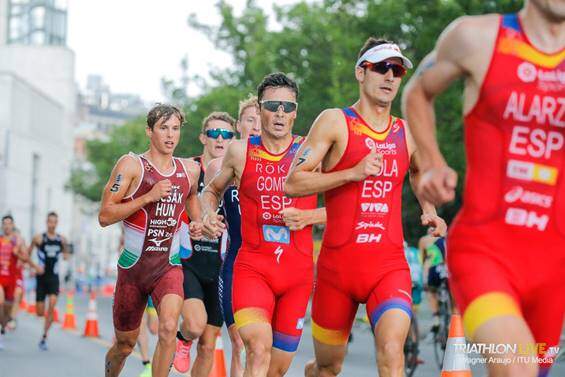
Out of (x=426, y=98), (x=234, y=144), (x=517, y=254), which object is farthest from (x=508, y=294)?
(x=234, y=144)

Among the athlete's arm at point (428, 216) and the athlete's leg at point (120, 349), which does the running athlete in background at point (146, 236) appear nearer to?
the athlete's leg at point (120, 349)

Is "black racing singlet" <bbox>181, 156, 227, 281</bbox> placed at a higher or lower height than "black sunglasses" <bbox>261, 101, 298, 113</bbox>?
lower

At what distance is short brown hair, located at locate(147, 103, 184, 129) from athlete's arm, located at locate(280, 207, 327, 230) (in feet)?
7.58

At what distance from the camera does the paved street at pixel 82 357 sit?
15.7m

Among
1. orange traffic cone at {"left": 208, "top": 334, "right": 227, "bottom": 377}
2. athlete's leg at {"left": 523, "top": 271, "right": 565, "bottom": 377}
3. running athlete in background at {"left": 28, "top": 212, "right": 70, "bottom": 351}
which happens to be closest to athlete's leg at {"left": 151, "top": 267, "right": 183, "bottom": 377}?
orange traffic cone at {"left": 208, "top": 334, "right": 227, "bottom": 377}

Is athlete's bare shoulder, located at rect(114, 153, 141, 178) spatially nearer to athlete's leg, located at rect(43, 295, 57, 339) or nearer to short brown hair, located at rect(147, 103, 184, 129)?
short brown hair, located at rect(147, 103, 184, 129)

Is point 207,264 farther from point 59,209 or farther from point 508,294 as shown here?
point 59,209

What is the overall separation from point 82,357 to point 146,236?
8.05 meters

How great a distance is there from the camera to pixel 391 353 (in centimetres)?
764

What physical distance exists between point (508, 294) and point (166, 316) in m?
5.26

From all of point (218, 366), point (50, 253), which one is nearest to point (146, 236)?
point (218, 366)

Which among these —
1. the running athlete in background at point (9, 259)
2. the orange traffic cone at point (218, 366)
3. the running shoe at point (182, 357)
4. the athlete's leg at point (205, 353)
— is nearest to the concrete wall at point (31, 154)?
the running athlete in background at point (9, 259)

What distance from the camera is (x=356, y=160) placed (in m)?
7.96

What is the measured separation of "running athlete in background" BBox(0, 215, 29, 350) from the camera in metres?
23.6
